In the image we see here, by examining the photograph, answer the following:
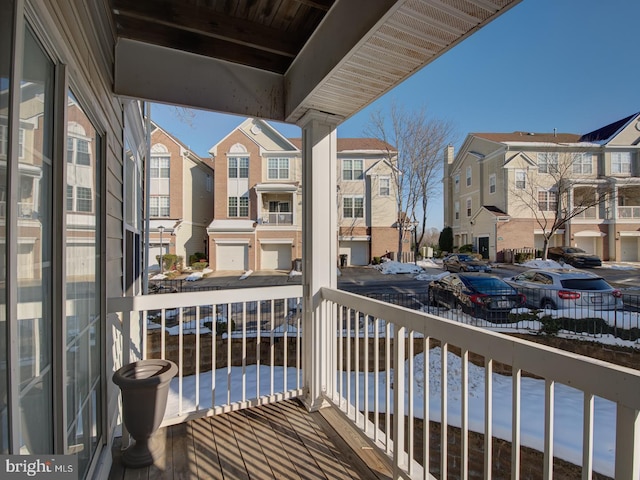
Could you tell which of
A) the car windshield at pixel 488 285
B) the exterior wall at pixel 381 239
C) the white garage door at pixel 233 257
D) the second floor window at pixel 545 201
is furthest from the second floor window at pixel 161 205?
the second floor window at pixel 545 201

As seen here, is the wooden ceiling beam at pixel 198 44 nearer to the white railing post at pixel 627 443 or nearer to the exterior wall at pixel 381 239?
the white railing post at pixel 627 443

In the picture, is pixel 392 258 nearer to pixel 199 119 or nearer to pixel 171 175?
pixel 171 175

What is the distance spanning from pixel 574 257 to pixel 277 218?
1340cm

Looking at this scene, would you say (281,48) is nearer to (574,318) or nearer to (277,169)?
(574,318)

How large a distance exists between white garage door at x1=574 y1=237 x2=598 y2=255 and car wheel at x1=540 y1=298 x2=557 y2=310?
306 inches

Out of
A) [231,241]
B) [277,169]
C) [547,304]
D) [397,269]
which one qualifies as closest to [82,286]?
[547,304]

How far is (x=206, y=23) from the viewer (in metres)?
1.95

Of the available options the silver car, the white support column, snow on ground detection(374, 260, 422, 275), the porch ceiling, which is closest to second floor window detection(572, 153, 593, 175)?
the silver car

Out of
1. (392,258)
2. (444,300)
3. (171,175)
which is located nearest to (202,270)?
(171,175)

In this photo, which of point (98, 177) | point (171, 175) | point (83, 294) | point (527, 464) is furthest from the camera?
point (171, 175)

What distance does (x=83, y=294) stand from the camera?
1.52 meters

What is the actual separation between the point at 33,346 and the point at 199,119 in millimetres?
3215

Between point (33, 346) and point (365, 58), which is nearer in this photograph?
point (33, 346)

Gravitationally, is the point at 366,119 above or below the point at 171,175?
above
